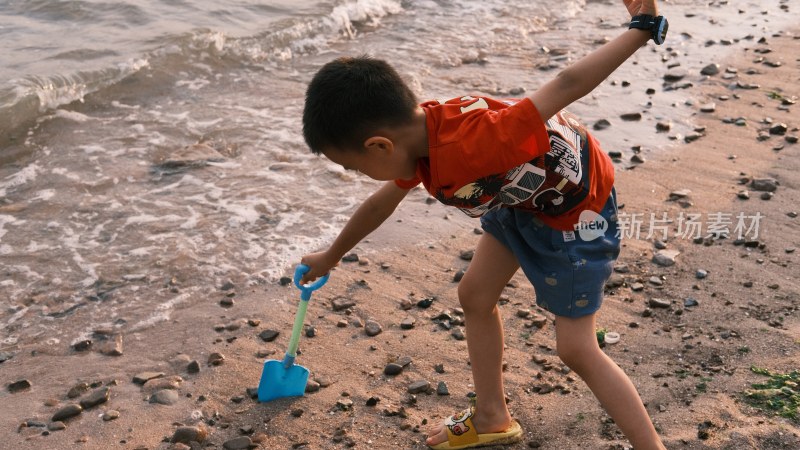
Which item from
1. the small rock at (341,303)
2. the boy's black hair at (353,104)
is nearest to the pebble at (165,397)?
the small rock at (341,303)

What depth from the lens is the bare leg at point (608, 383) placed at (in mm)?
2688

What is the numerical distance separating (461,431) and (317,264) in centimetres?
83

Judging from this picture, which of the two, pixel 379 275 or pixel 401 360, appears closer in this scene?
pixel 401 360

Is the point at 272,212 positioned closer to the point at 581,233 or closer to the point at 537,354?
the point at 537,354

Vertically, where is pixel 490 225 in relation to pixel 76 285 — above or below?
above

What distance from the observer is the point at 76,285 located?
442 cm

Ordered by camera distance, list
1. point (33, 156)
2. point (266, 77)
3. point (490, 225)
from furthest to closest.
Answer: point (266, 77), point (33, 156), point (490, 225)

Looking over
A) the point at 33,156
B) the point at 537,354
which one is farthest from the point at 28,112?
the point at 537,354

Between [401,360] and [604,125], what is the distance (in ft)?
10.8

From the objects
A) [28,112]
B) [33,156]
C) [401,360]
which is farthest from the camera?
[28,112]

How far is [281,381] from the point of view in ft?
11.3

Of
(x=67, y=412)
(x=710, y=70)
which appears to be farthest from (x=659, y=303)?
(x=710, y=70)

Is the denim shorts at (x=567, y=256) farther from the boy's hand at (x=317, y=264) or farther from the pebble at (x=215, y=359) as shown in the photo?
the pebble at (x=215, y=359)

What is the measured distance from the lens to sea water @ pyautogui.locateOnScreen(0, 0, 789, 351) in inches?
180
